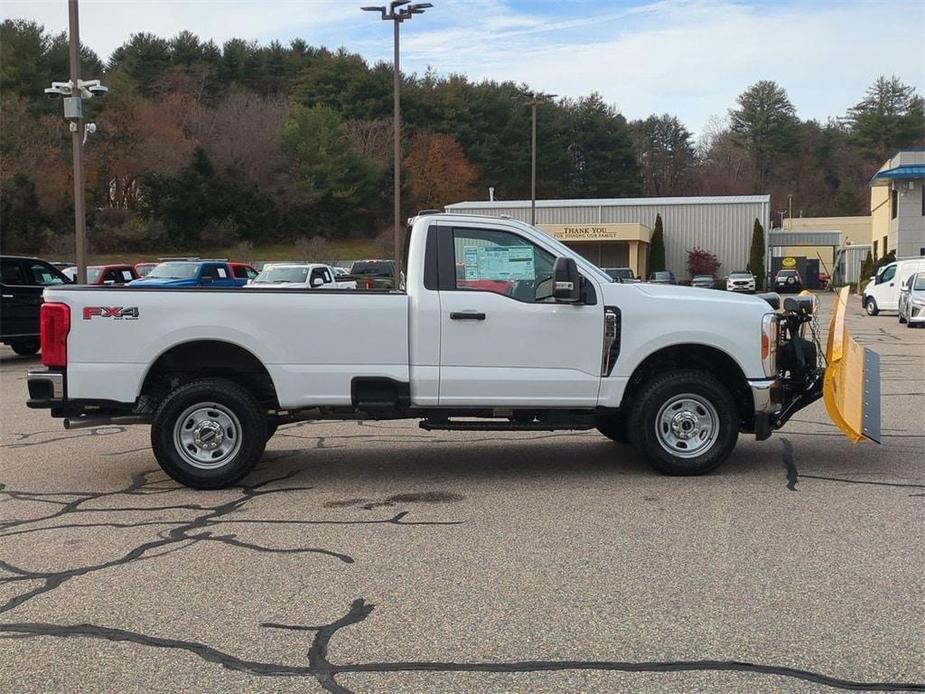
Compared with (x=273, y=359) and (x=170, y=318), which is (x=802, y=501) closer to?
(x=273, y=359)

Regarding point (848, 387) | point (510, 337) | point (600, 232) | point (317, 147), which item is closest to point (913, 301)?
point (848, 387)

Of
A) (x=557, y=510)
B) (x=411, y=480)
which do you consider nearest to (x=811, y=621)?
(x=557, y=510)

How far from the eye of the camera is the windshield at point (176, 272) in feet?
83.3

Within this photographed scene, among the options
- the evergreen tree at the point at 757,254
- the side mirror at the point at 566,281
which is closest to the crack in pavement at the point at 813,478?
the side mirror at the point at 566,281

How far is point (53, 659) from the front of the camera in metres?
4.28

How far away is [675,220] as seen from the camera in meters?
61.9

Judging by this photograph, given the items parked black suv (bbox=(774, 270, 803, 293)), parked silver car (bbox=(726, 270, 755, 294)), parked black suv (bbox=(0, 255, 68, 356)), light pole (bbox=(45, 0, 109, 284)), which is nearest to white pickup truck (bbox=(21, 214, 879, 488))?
parked black suv (bbox=(0, 255, 68, 356))

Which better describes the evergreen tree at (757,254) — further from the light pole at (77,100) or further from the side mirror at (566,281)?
the side mirror at (566,281)

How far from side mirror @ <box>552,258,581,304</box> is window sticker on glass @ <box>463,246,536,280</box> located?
0.94ft

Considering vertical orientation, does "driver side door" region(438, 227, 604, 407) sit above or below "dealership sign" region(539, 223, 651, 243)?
below

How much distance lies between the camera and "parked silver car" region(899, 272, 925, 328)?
26266 mm

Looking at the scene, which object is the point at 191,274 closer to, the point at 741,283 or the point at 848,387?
the point at 848,387

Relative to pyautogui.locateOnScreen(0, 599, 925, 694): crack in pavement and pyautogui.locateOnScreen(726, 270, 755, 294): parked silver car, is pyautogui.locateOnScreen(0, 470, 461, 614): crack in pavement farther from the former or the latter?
pyautogui.locateOnScreen(726, 270, 755, 294): parked silver car

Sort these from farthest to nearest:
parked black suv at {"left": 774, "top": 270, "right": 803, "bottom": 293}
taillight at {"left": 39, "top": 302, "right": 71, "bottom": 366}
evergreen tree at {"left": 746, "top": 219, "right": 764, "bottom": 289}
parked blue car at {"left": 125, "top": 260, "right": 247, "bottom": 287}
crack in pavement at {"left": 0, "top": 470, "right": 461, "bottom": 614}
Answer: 1. evergreen tree at {"left": 746, "top": 219, "right": 764, "bottom": 289}
2. parked black suv at {"left": 774, "top": 270, "right": 803, "bottom": 293}
3. parked blue car at {"left": 125, "top": 260, "right": 247, "bottom": 287}
4. taillight at {"left": 39, "top": 302, "right": 71, "bottom": 366}
5. crack in pavement at {"left": 0, "top": 470, "right": 461, "bottom": 614}
